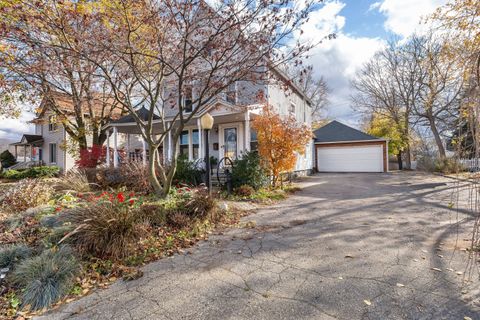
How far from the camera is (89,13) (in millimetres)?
5445

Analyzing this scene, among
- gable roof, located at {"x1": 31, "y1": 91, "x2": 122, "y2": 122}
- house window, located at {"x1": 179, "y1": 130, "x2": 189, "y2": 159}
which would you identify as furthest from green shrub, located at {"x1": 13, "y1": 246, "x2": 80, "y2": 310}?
house window, located at {"x1": 179, "y1": 130, "x2": 189, "y2": 159}

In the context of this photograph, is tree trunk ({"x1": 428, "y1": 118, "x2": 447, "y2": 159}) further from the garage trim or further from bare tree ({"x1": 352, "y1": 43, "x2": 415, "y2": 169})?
the garage trim

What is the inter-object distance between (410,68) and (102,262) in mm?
24817

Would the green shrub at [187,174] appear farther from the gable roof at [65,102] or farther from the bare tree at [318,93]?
the bare tree at [318,93]

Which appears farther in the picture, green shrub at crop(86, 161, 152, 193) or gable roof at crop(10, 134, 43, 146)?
gable roof at crop(10, 134, 43, 146)

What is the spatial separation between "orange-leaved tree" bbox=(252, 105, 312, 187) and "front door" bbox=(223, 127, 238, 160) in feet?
7.88

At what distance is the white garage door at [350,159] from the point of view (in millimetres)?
19281

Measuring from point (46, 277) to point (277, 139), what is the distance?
8.15 m

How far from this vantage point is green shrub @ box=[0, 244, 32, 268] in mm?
3393

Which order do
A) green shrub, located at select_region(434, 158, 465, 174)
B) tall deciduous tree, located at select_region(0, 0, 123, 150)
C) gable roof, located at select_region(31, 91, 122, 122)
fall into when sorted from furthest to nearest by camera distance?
green shrub, located at select_region(434, 158, 465, 174) < gable roof, located at select_region(31, 91, 122, 122) < tall deciduous tree, located at select_region(0, 0, 123, 150)

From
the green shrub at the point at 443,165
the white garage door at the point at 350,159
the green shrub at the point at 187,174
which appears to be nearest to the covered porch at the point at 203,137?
the green shrub at the point at 187,174

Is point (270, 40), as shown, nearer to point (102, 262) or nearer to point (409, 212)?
point (102, 262)

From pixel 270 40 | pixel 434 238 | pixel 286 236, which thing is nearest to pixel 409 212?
pixel 434 238

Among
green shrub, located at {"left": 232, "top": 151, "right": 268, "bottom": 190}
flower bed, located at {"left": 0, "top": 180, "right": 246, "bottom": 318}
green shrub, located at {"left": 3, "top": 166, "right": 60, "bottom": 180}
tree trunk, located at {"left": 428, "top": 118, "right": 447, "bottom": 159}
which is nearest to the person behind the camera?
flower bed, located at {"left": 0, "top": 180, "right": 246, "bottom": 318}
